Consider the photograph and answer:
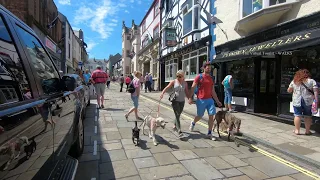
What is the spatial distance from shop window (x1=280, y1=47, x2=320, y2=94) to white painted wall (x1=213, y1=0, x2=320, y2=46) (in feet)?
3.80

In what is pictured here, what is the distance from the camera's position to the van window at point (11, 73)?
5.27ft

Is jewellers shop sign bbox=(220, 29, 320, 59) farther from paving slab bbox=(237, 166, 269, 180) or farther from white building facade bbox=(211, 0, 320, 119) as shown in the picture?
paving slab bbox=(237, 166, 269, 180)

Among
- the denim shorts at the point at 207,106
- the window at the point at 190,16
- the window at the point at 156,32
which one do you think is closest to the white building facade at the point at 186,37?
the window at the point at 190,16

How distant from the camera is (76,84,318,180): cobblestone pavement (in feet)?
11.8

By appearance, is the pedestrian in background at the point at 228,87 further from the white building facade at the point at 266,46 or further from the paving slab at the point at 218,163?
the paving slab at the point at 218,163

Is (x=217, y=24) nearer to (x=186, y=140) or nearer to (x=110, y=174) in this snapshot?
(x=186, y=140)

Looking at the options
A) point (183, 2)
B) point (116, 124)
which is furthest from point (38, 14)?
point (116, 124)

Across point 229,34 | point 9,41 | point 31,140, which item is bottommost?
point 31,140

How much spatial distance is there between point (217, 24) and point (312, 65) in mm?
5123

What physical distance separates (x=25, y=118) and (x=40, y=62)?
1.17 m

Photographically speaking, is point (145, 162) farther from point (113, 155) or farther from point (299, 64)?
point (299, 64)

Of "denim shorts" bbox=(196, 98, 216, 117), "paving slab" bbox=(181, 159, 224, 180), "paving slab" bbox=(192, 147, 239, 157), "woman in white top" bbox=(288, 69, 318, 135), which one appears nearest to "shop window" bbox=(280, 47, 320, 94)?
"woman in white top" bbox=(288, 69, 318, 135)

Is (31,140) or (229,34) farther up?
(229,34)

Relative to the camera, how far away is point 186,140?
5402 mm
